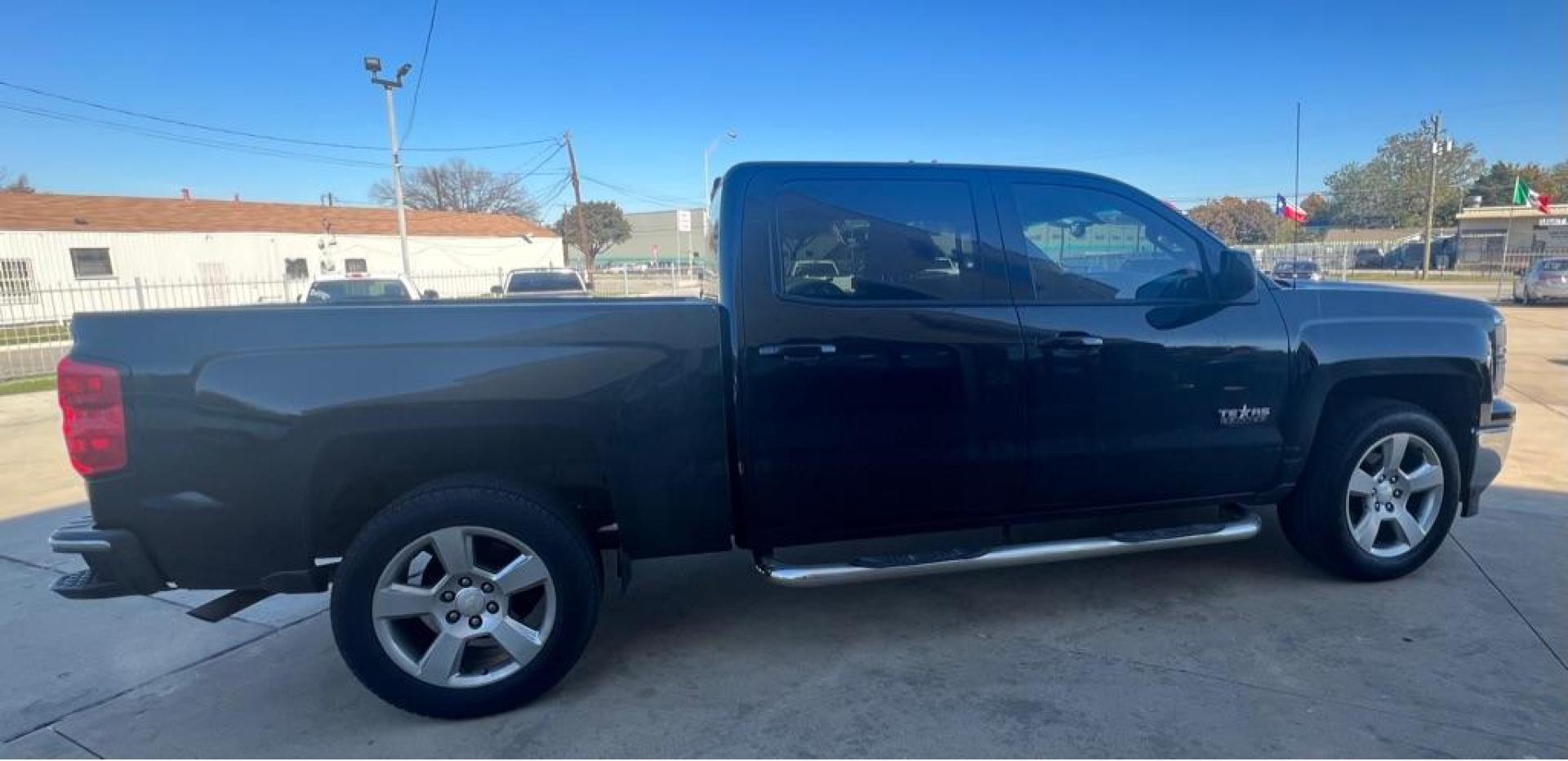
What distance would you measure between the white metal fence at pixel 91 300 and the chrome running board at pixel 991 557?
1.40 meters

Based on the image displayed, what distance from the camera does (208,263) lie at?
31.8 meters

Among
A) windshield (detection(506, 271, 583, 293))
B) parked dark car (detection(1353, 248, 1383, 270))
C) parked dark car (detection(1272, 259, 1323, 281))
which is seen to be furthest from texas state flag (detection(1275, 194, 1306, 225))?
parked dark car (detection(1353, 248, 1383, 270))

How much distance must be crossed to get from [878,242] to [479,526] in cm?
189

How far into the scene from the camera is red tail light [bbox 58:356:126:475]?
2750 mm

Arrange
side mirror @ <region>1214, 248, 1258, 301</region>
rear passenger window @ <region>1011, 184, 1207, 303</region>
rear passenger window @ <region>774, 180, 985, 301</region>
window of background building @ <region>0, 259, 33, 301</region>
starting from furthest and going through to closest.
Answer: window of background building @ <region>0, 259, 33, 301</region> → side mirror @ <region>1214, 248, 1258, 301</region> → rear passenger window @ <region>1011, 184, 1207, 303</region> → rear passenger window @ <region>774, 180, 985, 301</region>

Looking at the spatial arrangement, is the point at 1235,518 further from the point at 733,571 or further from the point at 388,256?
the point at 388,256

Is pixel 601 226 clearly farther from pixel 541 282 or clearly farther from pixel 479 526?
pixel 479 526

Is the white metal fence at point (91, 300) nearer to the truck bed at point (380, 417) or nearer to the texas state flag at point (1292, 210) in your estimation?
the truck bed at point (380, 417)

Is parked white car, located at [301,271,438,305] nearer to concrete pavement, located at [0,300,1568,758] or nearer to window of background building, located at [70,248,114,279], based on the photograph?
concrete pavement, located at [0,300,1568,758]

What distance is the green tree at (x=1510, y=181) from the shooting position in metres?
63.4

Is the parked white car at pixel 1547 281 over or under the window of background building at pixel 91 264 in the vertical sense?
under

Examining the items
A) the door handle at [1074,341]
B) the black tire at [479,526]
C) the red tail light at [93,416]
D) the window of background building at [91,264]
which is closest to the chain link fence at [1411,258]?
the door handle at [1074,341]

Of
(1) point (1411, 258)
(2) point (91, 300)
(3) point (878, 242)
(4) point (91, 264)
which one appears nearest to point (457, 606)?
(3) point (878, 242)

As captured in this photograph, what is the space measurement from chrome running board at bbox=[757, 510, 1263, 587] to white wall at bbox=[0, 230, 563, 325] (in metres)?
16.8
